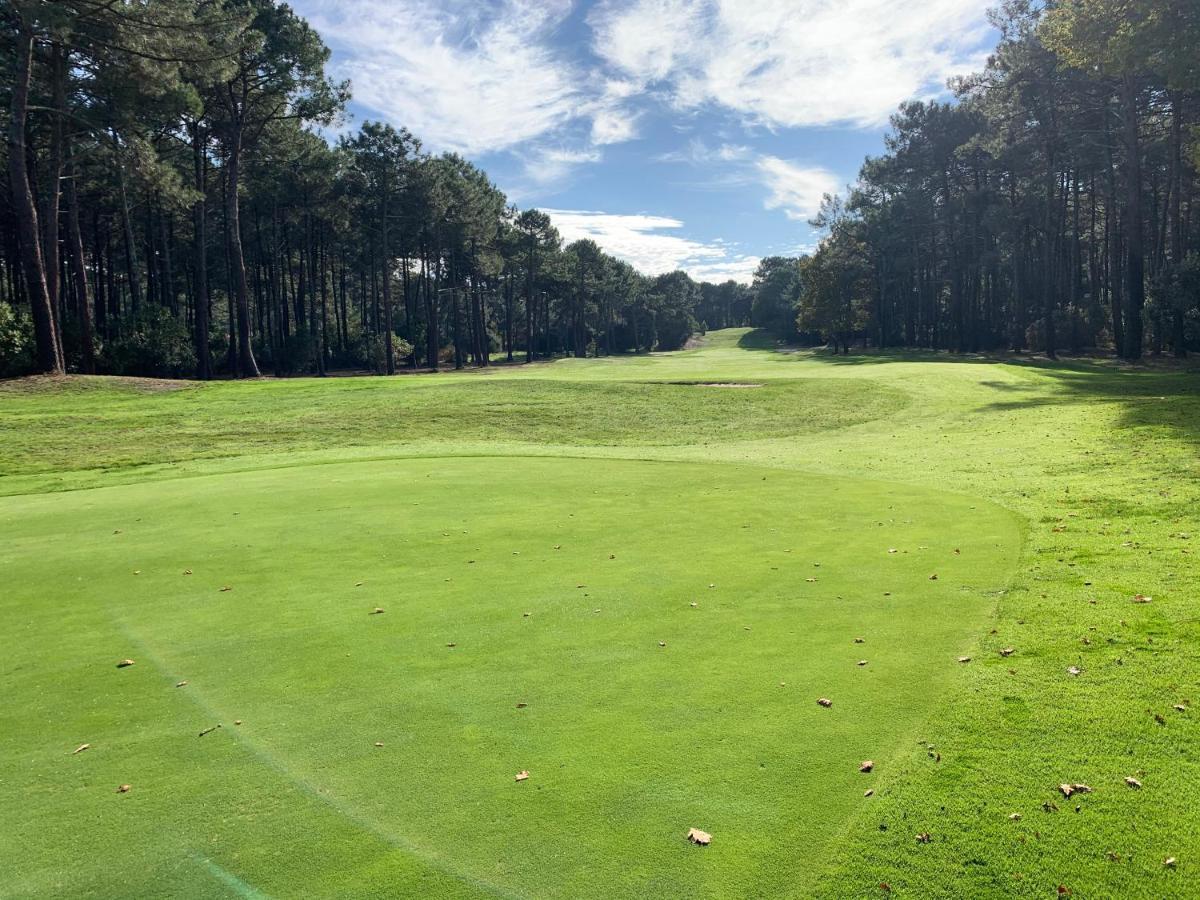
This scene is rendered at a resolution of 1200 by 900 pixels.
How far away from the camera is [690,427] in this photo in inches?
980

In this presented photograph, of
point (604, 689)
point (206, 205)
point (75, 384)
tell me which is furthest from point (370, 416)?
point (206, 205)

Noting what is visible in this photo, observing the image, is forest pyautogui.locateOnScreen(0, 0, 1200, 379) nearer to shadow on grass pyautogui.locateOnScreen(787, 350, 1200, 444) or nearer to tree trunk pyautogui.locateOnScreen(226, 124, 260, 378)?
tree trunk pyautogui.locateOnScreen(226, 124, 260, 378)

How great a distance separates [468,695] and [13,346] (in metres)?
31.7

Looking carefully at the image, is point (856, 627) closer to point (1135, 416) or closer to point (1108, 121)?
point (1135, 416)

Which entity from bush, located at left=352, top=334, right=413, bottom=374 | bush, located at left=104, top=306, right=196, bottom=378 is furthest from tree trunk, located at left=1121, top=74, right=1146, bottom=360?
bush, located at left=104, top=306, right=196, bottom=378

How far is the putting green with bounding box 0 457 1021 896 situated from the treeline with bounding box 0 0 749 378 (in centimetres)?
2537

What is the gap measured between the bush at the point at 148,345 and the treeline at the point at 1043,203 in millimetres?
41640

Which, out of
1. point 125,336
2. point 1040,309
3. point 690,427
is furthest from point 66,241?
point 1040,309

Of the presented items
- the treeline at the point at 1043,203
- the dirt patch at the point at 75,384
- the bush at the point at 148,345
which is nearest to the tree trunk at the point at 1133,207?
the treeline at the point at 1043,203

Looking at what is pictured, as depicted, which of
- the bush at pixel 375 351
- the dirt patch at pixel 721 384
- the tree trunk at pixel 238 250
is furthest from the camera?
the bush at pixel 375 351

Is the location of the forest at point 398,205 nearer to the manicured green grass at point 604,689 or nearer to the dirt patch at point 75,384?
the dirt patch at point 75,384

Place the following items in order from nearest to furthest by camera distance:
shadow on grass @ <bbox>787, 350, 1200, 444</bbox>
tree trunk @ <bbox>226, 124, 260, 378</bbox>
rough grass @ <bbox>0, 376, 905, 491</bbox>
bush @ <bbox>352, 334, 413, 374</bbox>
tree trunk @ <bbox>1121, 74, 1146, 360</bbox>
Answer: shadow on grass @ <bbox>787, 350, 1200, 444</bbox> < rough grass @ <bbox>0, 376, 905, 491</bbox> < tree trunk @ <bbox>1121, 74, 1146, 360</bbox> < tree trunk @ <bbox>226, 124, 260, 378</bbox> < bush @ <bbox>352, 334, 413, 374</bbox>

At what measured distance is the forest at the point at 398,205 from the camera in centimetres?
2828

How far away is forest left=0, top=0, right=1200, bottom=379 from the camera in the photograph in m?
28.3
